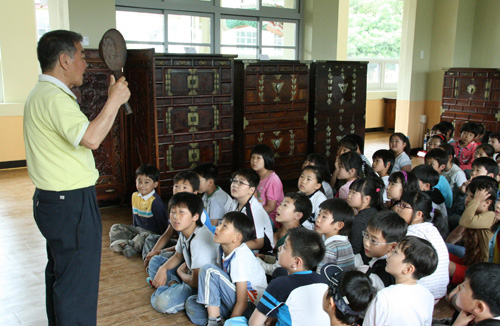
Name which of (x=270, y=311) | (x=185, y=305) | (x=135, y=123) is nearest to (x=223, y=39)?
(x=135, y=123)

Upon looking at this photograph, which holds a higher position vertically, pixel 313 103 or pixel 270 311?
pixel 313 103

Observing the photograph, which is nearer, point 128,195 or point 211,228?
point 211,228

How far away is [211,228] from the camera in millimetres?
3055

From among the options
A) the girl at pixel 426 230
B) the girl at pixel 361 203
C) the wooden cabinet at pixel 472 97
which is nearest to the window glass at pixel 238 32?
the wooden cabinet at pixel 472 97

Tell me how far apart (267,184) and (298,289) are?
1.92 metres

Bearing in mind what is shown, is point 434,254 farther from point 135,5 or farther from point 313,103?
point 135,5

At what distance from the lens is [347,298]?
1.84 metres

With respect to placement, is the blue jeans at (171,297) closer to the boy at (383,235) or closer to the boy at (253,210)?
the boy at (253,210)

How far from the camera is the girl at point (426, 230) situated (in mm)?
2447

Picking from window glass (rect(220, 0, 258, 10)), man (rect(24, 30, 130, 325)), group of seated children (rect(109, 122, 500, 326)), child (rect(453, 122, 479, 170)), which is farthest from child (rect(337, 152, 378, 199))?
window glass (rect(220, 0, 258, 10))

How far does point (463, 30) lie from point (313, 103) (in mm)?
3803

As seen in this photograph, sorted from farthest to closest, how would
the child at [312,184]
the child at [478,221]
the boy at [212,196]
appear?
1. the boy at [212,196]
2. the child at [312,184]
3. the child at [478,221]

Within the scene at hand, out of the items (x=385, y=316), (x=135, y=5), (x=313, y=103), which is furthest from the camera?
(x=313, y=103)

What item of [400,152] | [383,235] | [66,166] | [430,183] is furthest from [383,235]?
[400,152]
